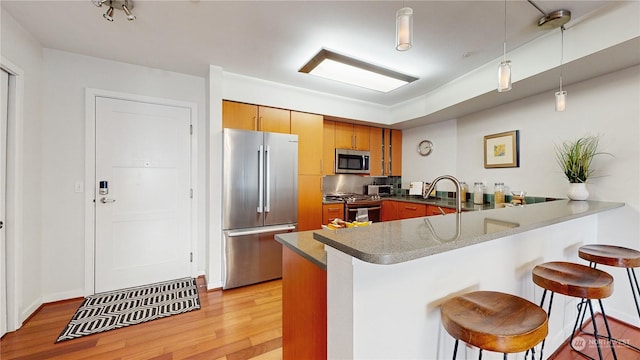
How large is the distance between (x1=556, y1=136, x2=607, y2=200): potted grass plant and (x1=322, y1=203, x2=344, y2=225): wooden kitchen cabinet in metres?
2.42

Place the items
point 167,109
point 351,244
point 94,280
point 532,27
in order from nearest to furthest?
point 351,244, point 532,27, point 94,280, point 167,109

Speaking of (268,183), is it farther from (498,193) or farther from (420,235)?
(498,193)

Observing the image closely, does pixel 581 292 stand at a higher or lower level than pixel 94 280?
higher

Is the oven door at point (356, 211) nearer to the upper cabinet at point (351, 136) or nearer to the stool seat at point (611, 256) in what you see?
the upper cabinet at point (351, 136)

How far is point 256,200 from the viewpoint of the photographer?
285 centimetres

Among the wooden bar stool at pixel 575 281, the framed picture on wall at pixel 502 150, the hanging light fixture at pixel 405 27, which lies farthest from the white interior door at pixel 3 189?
the framed picture on wall at pixel 502 150

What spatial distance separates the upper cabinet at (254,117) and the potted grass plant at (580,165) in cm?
291

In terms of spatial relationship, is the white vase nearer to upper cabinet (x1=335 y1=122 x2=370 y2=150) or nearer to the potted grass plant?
the potted grass plant

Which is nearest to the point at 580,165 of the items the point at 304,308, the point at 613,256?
the point at 613,256

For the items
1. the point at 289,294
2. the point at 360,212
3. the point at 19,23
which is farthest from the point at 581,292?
the point at 19,23

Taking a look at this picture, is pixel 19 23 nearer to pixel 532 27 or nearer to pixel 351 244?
pixel 351 244

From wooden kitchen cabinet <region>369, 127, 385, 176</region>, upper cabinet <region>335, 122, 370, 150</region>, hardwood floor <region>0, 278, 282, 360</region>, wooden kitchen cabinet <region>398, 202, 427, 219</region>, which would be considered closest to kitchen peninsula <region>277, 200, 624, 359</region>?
hardwood floor <region>0, 278, 282, 360</region>

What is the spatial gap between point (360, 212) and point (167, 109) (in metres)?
2.86

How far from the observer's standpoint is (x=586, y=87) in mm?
2273
